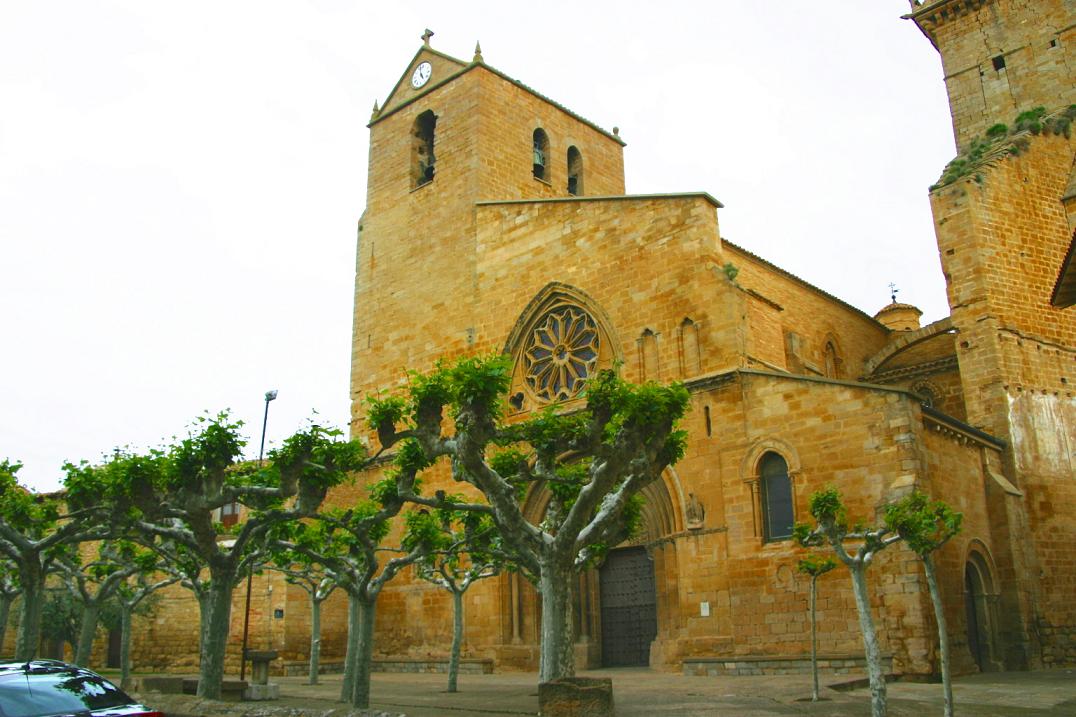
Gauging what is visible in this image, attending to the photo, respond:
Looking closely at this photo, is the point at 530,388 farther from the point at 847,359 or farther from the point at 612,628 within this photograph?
the point at 847,359

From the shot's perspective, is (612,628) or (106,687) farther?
(612,628)

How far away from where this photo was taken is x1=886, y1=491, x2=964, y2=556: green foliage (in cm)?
1257

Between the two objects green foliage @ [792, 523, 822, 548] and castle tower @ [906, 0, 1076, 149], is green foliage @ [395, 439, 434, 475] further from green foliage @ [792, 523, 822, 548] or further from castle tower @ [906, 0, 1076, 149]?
castle tower @ [906, 0, 1076, 149]

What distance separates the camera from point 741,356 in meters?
21.0

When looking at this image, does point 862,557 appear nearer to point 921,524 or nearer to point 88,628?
point 921,524

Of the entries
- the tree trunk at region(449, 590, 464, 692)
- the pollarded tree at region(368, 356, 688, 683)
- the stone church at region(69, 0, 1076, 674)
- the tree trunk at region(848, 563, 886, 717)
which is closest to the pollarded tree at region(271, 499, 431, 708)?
the tree trunk at region(449, 590, 464, 692)

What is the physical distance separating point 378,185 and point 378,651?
48.8ft

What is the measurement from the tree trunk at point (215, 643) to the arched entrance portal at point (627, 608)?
11.0 meters

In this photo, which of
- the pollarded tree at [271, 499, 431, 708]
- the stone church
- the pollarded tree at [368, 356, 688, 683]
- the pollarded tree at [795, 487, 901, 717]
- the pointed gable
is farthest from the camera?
the pointed gable

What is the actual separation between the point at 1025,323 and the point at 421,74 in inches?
788

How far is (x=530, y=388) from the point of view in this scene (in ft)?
83.8

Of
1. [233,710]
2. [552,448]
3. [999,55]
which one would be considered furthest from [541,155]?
[233,710]

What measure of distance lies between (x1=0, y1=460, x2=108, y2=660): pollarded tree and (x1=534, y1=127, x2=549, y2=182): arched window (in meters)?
17.8

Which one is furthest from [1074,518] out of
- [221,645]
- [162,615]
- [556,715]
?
[162,615]
